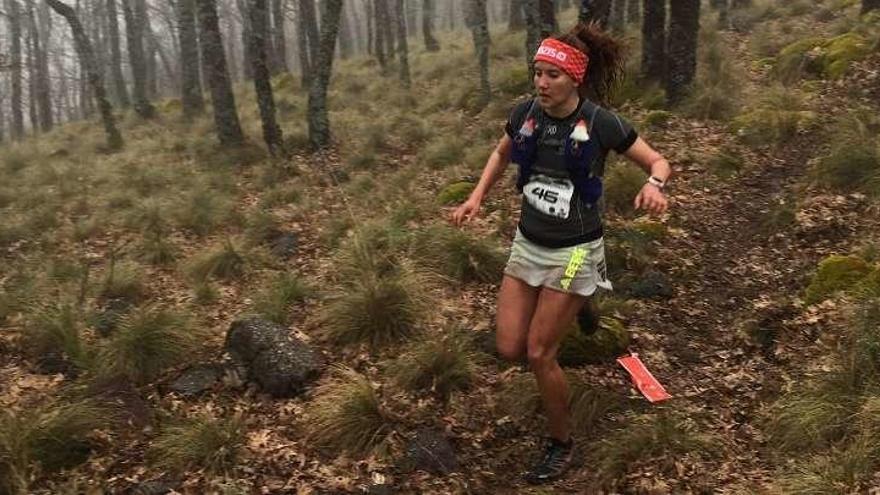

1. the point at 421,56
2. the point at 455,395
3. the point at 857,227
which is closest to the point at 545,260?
the point at 455,395

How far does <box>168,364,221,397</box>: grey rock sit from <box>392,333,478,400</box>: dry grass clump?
4.85ft

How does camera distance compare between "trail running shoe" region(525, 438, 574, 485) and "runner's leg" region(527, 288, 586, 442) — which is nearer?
"runner's leg" region(527, 288, 586, 442)

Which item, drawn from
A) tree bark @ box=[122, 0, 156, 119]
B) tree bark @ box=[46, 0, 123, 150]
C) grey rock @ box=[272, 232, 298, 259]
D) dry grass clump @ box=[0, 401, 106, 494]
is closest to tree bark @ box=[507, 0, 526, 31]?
tree bark @ box=[122, 0, 156, 119]

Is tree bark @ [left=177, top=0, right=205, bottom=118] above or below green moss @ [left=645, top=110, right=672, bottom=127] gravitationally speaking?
above

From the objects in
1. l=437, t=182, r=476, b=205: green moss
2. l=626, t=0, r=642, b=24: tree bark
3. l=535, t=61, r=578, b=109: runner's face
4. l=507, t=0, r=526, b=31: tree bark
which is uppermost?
l=507, t=0, r=526, b=31: tree bark

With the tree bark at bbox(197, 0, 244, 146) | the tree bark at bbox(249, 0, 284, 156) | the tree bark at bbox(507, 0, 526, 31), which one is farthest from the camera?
the tree bark at bbox(507, 0, 526, 31)

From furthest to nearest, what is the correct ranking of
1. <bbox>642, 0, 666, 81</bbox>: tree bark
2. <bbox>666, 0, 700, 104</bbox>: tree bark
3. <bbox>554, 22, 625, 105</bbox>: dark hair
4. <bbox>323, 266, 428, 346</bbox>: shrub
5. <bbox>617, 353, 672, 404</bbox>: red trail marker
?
<bbox>642, 0, 666, 81</bbox>: tree bark, <bbox>666, 0, 700, 104</bbox>: tree bark, <bbox>323, 266, 428, 346</bbox>: shrub, <bbox>617, 353, 672, 404</bbox>: red trail marker, <bbox>554, 22, 625, 105</bbox>: dark hair

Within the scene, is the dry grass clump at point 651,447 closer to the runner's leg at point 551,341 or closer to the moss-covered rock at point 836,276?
the runner's leg at point 551,341

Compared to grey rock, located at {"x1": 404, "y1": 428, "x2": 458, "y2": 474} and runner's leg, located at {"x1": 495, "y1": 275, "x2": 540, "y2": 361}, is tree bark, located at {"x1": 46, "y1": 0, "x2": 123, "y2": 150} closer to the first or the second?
grey rock, located at {"x1": 404, "y1": 428, "x2": 458, "y2": 474}

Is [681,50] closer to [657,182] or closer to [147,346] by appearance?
[657,182]

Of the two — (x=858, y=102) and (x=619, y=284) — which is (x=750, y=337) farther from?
(x=858, y=102)

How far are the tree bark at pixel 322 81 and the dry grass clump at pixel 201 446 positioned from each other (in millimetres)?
9054

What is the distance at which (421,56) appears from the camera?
→ 2580 centimetres

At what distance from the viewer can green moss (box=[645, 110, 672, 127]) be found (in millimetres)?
10727
